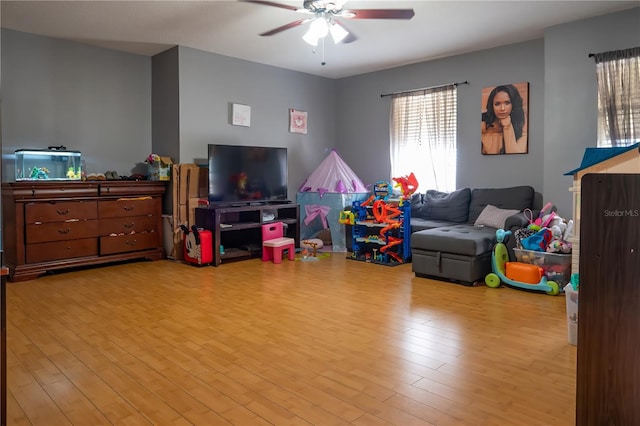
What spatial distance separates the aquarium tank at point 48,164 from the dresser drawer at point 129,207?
0.42 meters

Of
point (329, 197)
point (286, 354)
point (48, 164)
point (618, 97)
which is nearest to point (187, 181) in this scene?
point (48, 164)

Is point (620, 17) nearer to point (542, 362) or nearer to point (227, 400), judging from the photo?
point (542, 362)

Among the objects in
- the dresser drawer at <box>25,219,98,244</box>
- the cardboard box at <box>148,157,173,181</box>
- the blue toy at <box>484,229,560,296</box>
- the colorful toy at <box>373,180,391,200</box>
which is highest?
the cardboard box at <box>148,157,173,181</box>

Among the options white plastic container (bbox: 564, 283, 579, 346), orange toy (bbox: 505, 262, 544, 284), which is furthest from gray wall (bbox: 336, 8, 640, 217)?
white plastic container (bbox: 564, 283, 579, 346)

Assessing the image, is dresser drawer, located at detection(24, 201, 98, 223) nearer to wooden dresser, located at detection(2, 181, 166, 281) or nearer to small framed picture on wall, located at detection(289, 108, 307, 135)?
wooden dresser, located at detection(2, 181, 166, 281)

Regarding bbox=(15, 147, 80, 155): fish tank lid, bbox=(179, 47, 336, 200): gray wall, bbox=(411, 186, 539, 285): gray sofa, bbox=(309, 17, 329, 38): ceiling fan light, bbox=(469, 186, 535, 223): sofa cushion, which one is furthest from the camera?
bbox=(179, 47, 336, 200): gray wall

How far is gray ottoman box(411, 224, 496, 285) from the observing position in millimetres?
4191

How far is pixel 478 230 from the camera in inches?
185

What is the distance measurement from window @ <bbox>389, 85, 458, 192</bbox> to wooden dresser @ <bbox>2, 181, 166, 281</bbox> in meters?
3.20

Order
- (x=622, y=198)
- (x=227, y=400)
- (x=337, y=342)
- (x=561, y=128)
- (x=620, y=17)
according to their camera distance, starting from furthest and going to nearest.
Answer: (x=561, y=128), (x=620, y=17), (x=337, y=342), (x=227, y=400), (x=622, y=198)

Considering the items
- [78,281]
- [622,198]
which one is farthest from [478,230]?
[78,281]

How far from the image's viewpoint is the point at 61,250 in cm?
473

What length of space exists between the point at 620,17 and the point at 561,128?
1.08 m

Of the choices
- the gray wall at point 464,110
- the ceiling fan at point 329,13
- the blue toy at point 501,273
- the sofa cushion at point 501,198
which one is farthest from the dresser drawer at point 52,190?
the sofa cushion at point 501,198
